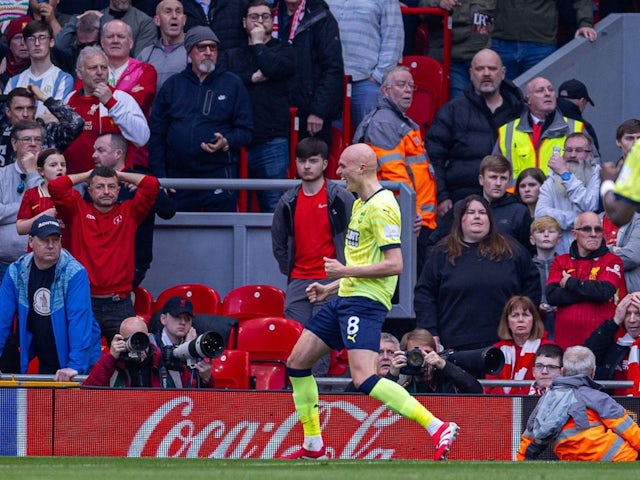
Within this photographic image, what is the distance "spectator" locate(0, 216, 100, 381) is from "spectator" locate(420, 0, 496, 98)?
5006 millimetres

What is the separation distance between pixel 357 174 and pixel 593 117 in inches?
267

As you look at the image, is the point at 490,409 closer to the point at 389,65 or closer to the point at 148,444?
the point at 148,444

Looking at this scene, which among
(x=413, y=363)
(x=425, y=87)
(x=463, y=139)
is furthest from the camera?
(x=425, y=87)

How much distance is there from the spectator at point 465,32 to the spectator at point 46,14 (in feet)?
12.1

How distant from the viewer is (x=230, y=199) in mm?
13516

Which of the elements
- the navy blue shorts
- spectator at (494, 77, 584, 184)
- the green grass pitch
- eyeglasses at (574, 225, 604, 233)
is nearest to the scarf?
spectator at (494, 77, 584, 184)

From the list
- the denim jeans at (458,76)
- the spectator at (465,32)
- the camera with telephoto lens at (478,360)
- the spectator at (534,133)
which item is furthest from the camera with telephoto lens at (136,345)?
the denim jeans at (458,76)

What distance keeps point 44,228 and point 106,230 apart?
938 mm

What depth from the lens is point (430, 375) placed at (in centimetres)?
1051

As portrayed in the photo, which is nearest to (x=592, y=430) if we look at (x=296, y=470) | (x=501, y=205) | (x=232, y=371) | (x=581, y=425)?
(x=581, y=425)

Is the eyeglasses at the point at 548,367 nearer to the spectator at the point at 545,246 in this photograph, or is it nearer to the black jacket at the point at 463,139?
the spectator at the point at 545,246

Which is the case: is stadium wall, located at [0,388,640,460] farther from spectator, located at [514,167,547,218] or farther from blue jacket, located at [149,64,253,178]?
blue jacket, located at [149,64,253,178]

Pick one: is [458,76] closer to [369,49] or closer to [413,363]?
[369,49]

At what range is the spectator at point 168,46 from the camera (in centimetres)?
1362
